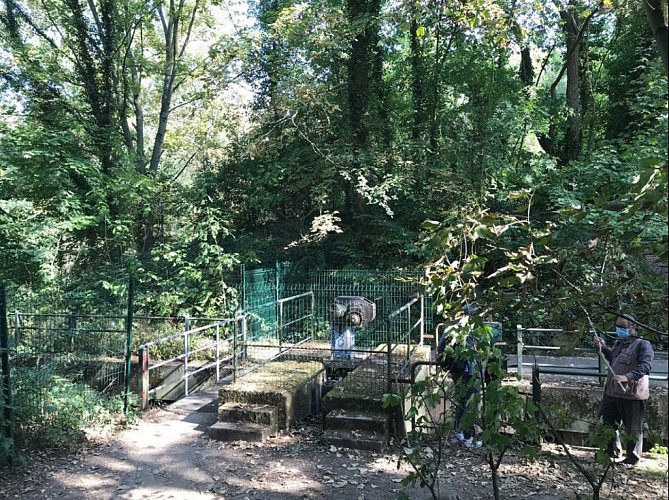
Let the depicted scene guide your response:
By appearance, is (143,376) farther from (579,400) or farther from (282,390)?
(579,400)

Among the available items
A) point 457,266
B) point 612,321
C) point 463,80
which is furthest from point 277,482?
point 463,80

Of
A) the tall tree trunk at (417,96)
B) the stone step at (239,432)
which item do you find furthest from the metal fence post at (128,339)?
the tall tree trunk at (417,96)

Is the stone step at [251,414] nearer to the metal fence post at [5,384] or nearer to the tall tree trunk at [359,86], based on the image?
the metal fence post at [5,384]

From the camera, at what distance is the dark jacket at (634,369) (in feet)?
19.0

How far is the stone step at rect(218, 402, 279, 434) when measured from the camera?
6863mm

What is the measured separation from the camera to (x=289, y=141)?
1505 centimetres

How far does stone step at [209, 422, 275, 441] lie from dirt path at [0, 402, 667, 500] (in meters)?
0.10

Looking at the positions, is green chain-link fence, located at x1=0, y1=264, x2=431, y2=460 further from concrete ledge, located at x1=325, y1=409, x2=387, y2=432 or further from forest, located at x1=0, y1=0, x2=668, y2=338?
concrete ledge, located at x1=325, y1=409, x2=387, y2=432

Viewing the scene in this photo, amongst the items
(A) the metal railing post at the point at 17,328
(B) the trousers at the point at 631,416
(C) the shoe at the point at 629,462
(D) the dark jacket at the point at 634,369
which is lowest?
(C) the shoe at the point at 629,462

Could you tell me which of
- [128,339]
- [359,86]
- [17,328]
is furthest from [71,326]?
[359,86]

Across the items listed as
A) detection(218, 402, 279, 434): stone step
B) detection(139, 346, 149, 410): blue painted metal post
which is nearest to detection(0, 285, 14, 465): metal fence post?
detection(139, 346, 149, 410): blue painted metal post

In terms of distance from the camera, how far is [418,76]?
15.6 m

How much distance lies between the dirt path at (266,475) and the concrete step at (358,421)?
0.31 meters

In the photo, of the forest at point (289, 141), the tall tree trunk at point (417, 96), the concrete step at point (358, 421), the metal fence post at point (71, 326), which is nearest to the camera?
the concrete step at point (358, 421)
